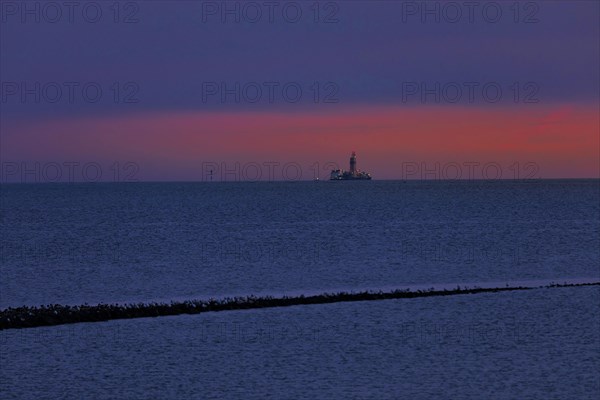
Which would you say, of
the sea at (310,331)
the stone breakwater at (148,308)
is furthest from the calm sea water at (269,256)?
the stone breakwater at (148,308)

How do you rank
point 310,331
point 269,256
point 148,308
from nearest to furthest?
point 310,331 < point 148,308 < point 269,256

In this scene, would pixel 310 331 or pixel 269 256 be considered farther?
pixel 269 256

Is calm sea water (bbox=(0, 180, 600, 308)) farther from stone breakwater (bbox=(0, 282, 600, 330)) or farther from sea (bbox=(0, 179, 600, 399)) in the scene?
stone breakwater (bbox=(0, 282, 600, 330))

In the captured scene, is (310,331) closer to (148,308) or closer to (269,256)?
(148,308)

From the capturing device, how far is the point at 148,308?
3747cm

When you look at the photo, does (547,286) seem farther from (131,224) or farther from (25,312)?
(131,224)

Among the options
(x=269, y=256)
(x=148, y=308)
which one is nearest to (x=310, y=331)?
(x=148, y=308)

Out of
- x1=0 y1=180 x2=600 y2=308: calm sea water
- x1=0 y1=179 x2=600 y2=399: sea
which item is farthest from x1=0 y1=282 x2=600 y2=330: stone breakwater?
x1=0 y1=180 x2=600 y2=308: calm sea water

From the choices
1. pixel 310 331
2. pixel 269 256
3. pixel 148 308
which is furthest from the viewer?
pixel 269 256

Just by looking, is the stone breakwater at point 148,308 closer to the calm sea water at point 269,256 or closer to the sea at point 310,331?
the sea at point 310,331

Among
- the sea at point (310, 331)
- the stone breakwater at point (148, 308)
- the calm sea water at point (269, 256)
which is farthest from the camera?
the calm sea water at point (269, 256)

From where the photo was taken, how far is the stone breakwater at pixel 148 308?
34562 mm

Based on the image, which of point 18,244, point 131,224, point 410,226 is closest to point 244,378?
point 18,244

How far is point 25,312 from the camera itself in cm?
3522
